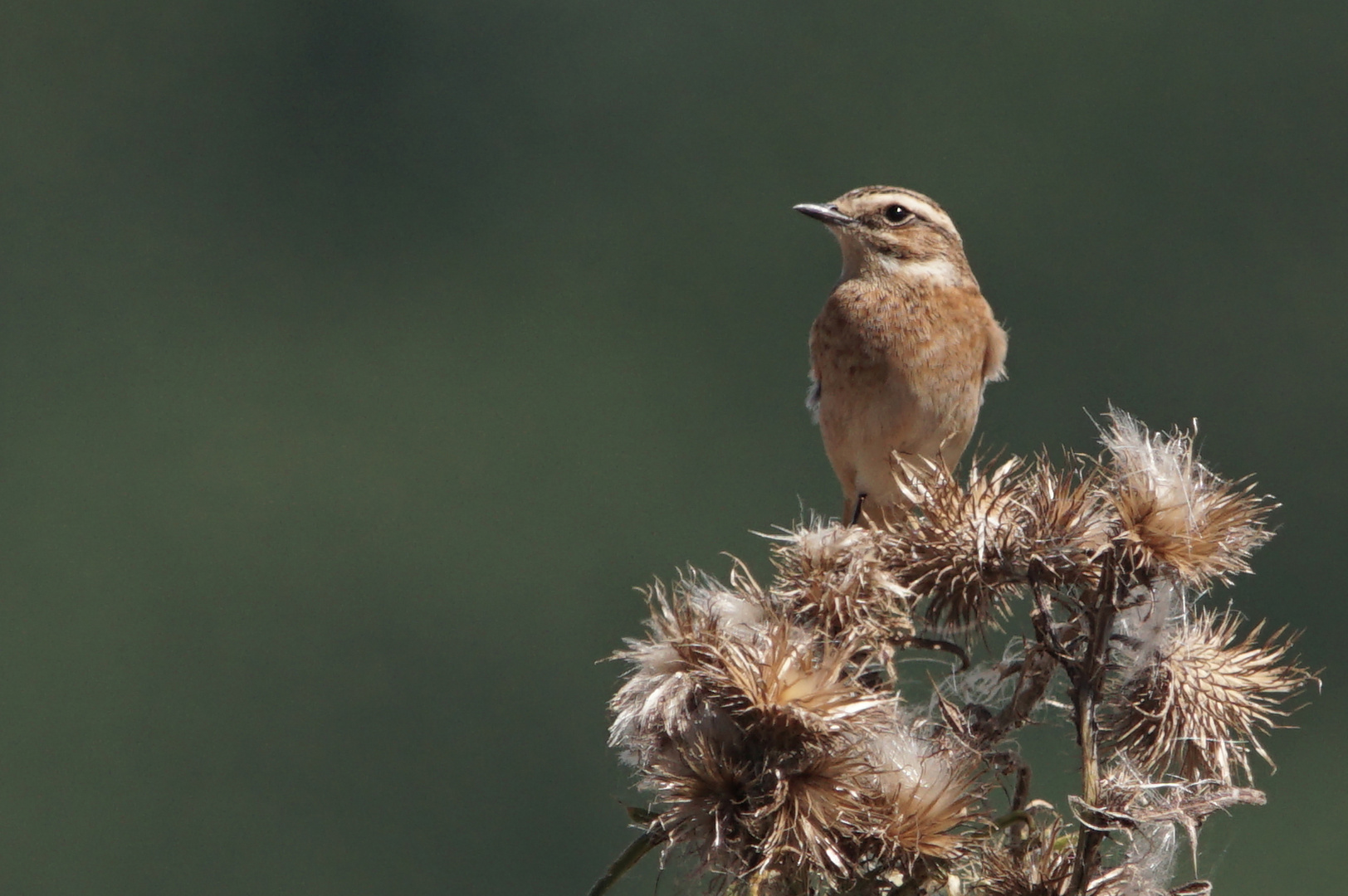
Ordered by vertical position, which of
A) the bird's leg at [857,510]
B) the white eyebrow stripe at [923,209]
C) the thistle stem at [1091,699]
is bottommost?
the bird's leg at [857,510]

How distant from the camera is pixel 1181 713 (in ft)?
7.04

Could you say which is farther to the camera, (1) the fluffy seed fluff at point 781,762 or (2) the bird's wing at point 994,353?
(2) the bird's wing at point 994,353

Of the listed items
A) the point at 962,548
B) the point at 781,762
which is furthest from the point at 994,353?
the point at 781,762

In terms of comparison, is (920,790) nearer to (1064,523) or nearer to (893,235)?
(1064,523)

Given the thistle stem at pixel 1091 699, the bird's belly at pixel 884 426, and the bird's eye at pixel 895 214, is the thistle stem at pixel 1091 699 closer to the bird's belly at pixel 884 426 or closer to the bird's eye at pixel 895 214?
the bird's belly at pixel 884 426

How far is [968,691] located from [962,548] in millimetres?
201

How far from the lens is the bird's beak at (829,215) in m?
3.86

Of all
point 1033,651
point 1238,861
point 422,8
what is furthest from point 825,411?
point 422,8

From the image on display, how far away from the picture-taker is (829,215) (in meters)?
3.90

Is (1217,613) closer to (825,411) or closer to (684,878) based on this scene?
(684,878)

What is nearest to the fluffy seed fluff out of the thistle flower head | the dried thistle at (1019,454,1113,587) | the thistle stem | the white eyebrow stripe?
the thistle flower head

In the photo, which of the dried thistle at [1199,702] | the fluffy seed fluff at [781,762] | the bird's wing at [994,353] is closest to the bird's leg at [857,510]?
the bird's wing at [994,353]

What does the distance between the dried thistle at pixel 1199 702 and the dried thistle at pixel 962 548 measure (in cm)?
23

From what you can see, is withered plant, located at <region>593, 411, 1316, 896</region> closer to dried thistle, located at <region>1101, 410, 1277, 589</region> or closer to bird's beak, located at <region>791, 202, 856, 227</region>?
dried thistle, located at <region>1101, 410, 1277, 589</region>
